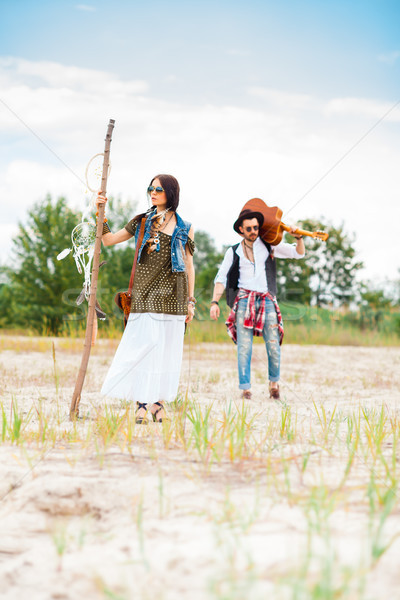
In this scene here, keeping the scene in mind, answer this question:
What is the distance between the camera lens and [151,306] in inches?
156

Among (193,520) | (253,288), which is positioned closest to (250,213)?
(253,288)

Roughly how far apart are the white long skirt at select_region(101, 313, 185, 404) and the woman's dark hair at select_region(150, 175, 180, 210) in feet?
2.69

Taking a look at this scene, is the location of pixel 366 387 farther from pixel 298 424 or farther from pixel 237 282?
pixel 298 424

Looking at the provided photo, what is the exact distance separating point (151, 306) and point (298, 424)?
1307 mm

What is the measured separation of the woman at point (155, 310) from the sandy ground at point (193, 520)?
470mm

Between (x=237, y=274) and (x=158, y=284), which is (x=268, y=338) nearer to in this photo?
(x=237, y=274)

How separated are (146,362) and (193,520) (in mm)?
1932

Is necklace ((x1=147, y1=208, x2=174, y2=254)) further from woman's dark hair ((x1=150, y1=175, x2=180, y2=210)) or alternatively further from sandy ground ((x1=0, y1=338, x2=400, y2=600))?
sandy ground ((x1=0, y1=338, x2=400, y2=600))

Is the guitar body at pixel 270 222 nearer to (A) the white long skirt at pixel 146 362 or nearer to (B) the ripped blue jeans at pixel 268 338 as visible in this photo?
(B) the ripped blue jeans at pixel 268 338

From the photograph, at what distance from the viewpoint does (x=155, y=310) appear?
397 cm

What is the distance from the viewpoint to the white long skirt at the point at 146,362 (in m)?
3.95

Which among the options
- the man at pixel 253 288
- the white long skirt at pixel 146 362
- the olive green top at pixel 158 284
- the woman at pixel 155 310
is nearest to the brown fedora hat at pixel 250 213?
the man at pixel 253 288

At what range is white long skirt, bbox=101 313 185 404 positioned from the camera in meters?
3.95

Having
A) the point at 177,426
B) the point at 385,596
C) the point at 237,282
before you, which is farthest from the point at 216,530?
the point at 237,282
